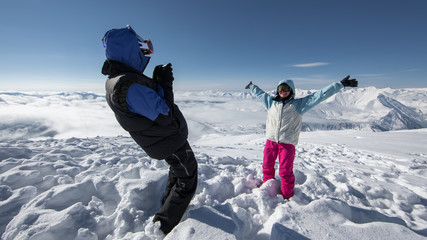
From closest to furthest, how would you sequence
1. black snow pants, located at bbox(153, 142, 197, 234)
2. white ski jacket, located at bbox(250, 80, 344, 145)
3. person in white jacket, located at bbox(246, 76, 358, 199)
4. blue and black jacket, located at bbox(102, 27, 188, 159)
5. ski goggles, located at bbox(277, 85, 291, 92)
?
blue and black jacket, located at bbox(102, 27, 188, 159) → black snow pants, located at bbox(153, 142, 197, 234) → person in white jacket, located at bbox(246, 76, 358, 199) → white ski jacket, located at bbox(250, 80, 344, 145) → ski goggles, located at bbox(277, 85, 291, 92)

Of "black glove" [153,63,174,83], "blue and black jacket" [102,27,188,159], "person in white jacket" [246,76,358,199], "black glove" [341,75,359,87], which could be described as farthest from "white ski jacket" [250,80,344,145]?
"black glove" [153,63,174,83]

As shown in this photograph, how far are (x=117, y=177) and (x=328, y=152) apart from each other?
8363 mm

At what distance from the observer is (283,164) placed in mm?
3303

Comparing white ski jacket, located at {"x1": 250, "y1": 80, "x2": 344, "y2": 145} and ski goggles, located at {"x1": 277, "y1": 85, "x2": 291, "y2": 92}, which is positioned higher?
ski goggles, located at {"x1": 277, "y1": 85, "x2": 291, "y2": 92}

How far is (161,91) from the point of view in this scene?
2.06 meters

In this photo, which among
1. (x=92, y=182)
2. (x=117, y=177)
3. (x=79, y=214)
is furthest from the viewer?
(x=117, y=177)

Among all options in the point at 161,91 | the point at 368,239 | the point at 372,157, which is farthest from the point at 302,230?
the point at 372,157

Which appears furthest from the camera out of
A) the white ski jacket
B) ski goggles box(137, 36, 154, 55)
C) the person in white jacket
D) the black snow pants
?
the white ski jacket

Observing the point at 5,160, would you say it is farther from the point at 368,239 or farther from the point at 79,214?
the point at 368,239

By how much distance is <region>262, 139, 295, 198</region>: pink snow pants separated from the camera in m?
3.18

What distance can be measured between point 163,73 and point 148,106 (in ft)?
1.84

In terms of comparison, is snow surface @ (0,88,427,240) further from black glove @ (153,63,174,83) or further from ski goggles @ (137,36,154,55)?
ski goggles @ (137,36,154,55)

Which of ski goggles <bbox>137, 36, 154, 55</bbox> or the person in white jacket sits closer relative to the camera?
ski goggles <bbox>137, 36, 154, 55</bbox>

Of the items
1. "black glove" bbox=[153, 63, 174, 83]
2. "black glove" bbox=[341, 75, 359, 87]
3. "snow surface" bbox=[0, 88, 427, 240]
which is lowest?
"snow surface" bbox=[0, 88, 427, 240]
